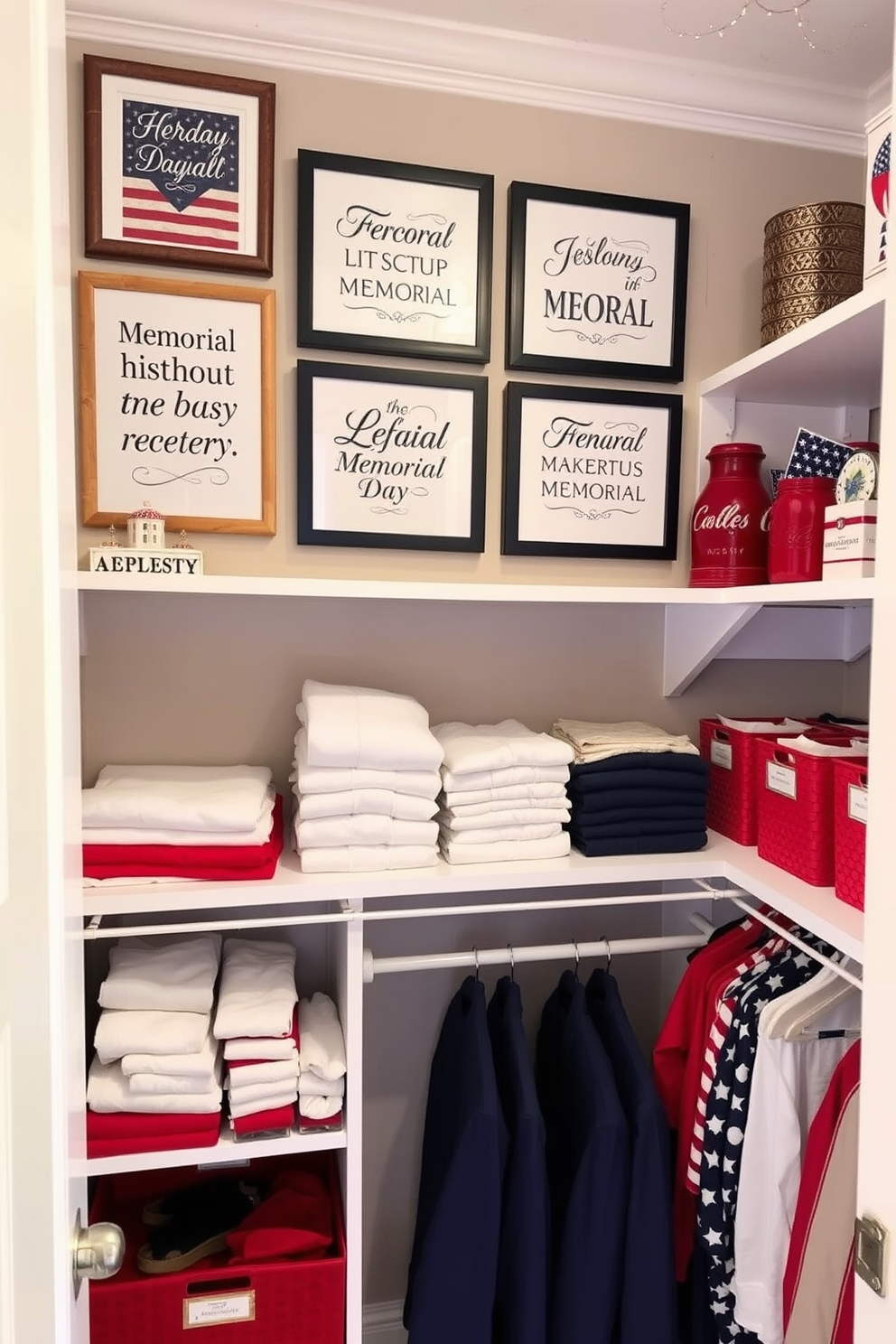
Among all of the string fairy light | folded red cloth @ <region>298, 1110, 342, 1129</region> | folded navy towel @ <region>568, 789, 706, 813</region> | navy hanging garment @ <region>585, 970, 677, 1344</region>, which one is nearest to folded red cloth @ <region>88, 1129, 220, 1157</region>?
folded red cloth @ <region>298, 1110, 342, 1129</region>

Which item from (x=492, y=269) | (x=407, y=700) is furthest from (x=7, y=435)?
(x=492, y=269)

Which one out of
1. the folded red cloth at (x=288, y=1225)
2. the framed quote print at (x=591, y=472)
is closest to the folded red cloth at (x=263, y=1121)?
the folded red cloth at (x=288, y=1225)

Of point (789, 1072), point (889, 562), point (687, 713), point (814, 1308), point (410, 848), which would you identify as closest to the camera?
point (889, 562)

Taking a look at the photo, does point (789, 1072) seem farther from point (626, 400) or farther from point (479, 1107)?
point (626, 400)

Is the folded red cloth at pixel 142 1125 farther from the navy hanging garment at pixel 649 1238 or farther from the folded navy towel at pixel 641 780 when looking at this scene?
the folded navy towel at pixel 641 780

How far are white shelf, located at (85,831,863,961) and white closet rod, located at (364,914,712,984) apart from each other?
138mm

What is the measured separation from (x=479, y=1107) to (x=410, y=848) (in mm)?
402

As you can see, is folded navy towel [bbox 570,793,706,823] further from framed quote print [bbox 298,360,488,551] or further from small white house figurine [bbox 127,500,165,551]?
small white house figurine [bbox 127,500,165,551]

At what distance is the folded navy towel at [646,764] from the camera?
1.50m

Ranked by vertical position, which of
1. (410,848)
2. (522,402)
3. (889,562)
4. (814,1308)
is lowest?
(814,1308)

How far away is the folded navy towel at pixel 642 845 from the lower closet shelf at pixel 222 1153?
0.59m

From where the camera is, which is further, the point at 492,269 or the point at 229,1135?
the point at 492,269

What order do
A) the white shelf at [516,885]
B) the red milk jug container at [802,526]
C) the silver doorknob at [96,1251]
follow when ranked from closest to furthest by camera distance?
the silver doorknob at [96,1251] < the white shelf at [516,885] < the red milk jug container at [802,526]

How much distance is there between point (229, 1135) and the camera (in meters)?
1.34
